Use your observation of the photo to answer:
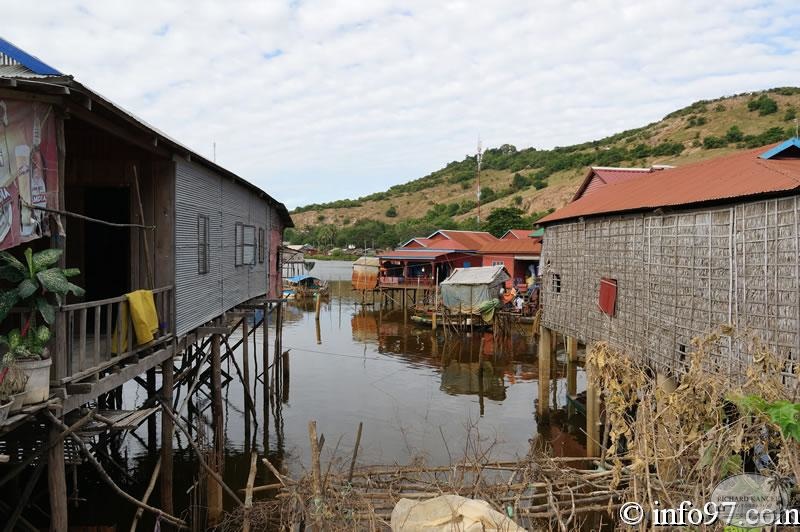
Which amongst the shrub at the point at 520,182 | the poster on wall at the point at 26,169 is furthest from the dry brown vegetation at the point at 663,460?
the shrub at the point at 520,182

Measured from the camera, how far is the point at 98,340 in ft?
20.7

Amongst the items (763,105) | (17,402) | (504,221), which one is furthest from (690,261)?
(763,105)

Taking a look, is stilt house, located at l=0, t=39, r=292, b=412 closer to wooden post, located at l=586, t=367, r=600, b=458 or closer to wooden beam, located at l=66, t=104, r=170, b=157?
wooden beam, located at l=66, t=104, r=170, b=157

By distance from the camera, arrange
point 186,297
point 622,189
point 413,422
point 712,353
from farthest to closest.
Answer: point 413,422
point 622,189
point 186,297
point 712,353

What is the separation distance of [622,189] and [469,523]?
40.5ft

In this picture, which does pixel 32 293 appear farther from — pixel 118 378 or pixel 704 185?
pixel 704 185

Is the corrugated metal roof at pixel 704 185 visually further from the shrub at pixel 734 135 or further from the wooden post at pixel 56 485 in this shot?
the shrub at pixel 734 135

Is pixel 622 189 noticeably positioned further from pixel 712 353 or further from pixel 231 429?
pixel 231 429

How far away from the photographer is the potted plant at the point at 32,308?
5.41 m

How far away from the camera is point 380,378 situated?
2283 centimetres

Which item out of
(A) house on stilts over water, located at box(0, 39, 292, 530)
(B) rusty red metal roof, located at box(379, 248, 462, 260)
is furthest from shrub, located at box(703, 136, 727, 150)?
(A) house on stilts over water, located at box(0, 39, 292, 530)

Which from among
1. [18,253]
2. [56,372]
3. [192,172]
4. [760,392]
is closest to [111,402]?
[18,253]

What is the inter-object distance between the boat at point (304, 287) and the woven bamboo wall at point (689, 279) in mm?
34693

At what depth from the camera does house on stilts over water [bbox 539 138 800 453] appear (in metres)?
7.71
